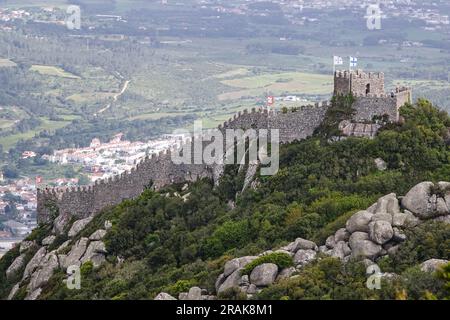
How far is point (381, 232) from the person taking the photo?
154 feet

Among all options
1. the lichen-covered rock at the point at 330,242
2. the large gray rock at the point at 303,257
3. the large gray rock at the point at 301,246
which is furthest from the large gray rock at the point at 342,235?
the large gray rock at the point at 303,257

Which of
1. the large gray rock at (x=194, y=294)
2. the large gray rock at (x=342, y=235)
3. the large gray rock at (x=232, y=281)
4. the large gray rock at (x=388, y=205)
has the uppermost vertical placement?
the large gray rock at (x=388, y=205)

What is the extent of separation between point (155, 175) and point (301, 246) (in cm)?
1671

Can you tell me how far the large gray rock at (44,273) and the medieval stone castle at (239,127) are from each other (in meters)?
4.82

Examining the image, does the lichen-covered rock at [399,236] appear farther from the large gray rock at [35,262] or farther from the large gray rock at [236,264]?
the large gray rock at [35,262]

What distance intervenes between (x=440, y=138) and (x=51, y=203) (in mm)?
19905

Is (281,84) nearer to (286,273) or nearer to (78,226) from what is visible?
(78,226)

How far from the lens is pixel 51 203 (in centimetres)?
6756

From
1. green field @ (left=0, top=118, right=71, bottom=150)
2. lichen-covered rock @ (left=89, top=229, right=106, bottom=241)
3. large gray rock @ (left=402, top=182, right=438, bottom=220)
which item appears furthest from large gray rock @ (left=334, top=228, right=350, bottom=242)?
green field @ (left=0, top=118, right=71, bottom=150)

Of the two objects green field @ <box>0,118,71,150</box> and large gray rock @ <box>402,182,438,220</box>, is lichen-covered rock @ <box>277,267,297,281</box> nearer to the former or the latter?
large gray rock @ <box>402,182,438,220</box>

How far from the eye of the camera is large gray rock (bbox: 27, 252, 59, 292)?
59812 mm

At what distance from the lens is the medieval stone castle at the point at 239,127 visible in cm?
5784

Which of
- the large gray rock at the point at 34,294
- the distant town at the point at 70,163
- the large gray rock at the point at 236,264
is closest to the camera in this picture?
the large gray rock at the point at 236,264

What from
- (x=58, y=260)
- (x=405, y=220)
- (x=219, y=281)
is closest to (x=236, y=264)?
(x=219, y=281)
